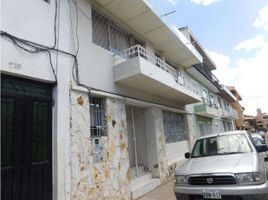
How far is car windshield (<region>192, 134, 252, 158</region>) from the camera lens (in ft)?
17.4

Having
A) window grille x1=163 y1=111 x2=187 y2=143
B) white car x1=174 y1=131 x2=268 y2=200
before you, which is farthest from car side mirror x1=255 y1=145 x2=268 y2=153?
window grille x1=163 y1=111 x2=187 y2=143

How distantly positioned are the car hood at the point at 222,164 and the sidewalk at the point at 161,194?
1810 mm

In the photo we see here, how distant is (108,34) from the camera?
293 inches

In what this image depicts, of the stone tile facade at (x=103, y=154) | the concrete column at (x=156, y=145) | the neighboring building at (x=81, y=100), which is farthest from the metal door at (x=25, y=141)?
the concrete column at (x=156, y=145)

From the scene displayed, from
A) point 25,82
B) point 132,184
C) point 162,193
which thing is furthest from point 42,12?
point 162,193

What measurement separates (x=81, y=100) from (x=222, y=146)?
12.0ft

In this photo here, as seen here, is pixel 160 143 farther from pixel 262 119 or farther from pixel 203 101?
pixel 262 119

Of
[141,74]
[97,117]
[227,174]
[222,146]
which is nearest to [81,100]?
[97,117]

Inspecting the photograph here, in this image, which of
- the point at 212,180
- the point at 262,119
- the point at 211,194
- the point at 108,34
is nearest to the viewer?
the point at 211,194

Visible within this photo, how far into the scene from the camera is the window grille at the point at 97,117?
598 cm

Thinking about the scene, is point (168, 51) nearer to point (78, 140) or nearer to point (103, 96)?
point (103, 96)

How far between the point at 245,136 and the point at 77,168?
4.19 m

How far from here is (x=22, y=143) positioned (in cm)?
408

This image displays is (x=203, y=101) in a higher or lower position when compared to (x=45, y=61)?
higher
